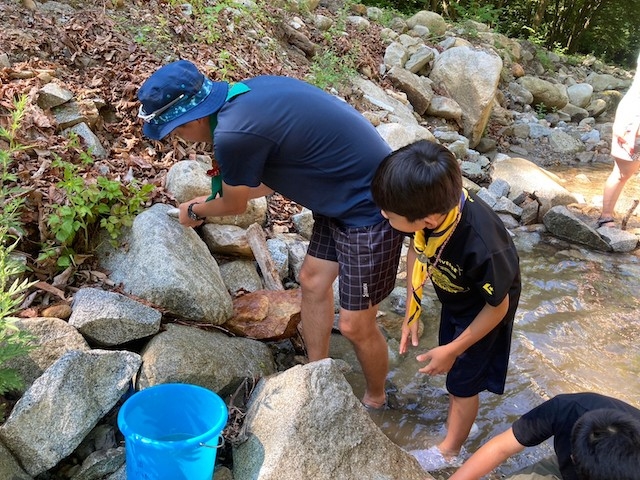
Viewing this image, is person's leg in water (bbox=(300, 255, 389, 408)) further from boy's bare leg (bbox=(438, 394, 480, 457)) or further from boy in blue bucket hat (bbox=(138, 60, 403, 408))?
boy's bare leg (bbox=(438, 394, 480, 457))

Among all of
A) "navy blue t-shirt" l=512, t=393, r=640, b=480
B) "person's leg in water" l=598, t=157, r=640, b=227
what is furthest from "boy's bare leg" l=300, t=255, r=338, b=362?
"person's leg in water" l=598, t=157, r=640, b=227

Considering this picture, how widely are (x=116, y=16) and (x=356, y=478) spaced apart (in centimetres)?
482

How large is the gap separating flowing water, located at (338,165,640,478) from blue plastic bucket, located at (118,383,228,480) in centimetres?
128

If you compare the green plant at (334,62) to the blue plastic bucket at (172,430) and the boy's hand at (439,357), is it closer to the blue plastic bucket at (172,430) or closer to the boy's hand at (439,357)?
the boy's hand at (439,357)

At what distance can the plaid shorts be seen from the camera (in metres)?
2.64

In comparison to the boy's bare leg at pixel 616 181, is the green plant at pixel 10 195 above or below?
above

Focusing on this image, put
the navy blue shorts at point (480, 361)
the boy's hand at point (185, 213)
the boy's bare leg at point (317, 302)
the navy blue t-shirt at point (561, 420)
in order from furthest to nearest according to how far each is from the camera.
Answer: the boy's hand at point (185, 213) → the boy's bare leg at point (317, 302) → the navy blue shorts at point (480, 361) → the navy blue t-shirt at point (561, 420)

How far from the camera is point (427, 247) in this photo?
2.38 meters

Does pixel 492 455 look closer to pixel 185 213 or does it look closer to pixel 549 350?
pixel 185 213

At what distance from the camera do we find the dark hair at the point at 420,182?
2.10 m

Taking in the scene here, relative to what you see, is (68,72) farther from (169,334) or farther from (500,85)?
(500,85)

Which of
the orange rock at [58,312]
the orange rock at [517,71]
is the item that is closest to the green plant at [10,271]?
the orange rock at [58,312]

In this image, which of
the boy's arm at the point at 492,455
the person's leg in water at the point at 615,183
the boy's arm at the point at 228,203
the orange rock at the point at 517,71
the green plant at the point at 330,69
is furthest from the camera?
the orange rock at the point at 517,71

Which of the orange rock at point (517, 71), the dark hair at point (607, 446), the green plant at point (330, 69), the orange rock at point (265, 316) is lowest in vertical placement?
the orange rock at point (517, 71)
